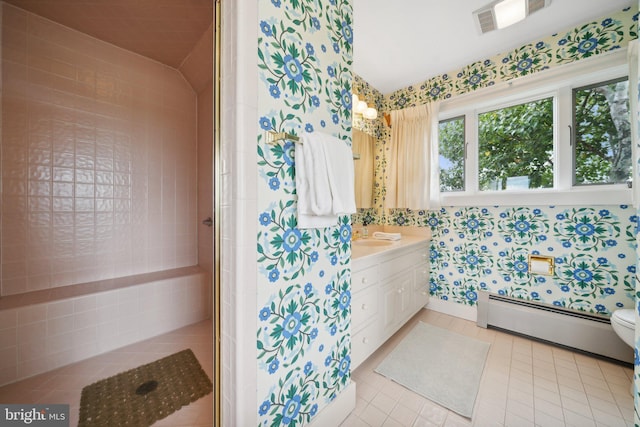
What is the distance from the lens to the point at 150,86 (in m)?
2.21

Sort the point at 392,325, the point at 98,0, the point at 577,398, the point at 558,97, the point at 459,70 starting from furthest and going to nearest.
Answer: the point at 459,70
the point at 558,97
the point at 392,325
the point at 98,0
the point at 577,398

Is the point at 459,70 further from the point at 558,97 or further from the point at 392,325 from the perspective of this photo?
the point at 392,325

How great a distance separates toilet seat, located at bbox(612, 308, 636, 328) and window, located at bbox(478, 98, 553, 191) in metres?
→ 1.02

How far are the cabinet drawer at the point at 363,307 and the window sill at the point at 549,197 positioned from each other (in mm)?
1467

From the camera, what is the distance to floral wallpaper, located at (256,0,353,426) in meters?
0.83

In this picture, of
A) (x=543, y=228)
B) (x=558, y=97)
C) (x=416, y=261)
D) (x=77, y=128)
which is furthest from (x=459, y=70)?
(x=77, y=128)

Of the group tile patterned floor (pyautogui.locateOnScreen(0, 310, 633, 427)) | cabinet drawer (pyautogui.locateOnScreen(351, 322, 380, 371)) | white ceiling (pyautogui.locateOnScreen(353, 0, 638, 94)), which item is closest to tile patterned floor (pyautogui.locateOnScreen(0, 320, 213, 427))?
tile patterned floor (pyautogui.locateOnScreen(0, 310, 633, 427))

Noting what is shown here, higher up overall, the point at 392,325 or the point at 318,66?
the point at 318,66

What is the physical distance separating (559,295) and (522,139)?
1.40m

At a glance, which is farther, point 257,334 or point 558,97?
point 558,97

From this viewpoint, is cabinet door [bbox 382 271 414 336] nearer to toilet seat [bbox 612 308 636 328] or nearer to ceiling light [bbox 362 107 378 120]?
toilet seat [bbox 612 308 636 328]

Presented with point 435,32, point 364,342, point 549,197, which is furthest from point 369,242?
point 435,32

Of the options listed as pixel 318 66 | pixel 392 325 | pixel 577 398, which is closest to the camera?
pixel 318 66

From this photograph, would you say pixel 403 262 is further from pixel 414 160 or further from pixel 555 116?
pixel 555 116
